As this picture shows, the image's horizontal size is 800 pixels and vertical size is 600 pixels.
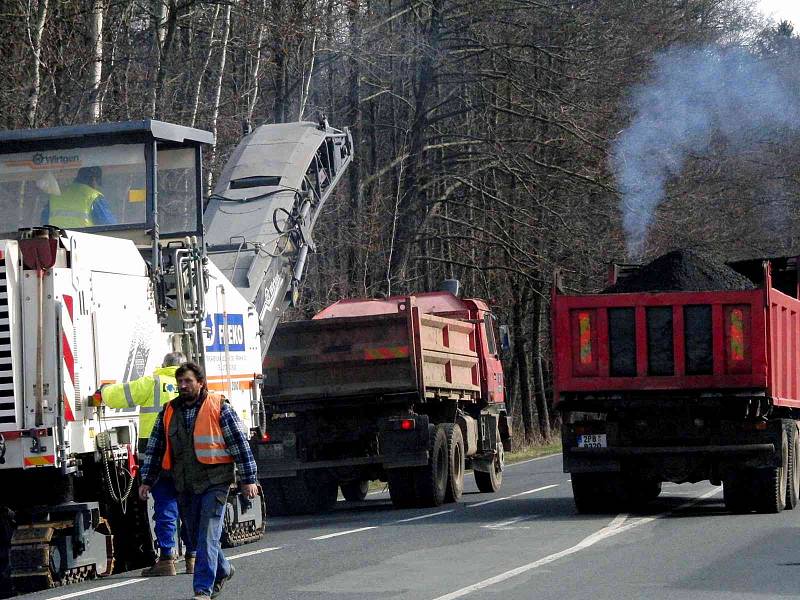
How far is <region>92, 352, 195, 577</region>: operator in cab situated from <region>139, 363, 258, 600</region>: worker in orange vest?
0.59 metres

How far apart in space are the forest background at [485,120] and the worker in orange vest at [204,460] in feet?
52.5

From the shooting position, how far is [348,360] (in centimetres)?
1794

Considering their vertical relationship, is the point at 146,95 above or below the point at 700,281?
above

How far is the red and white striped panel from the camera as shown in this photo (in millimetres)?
10734

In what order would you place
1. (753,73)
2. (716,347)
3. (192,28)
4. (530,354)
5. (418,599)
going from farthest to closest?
(530,354), (753,73), (192,28), (716,347), (418,599)

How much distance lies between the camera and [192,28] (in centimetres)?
2516

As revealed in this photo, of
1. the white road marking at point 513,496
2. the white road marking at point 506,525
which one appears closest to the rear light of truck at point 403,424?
the white road marking at point 513,496

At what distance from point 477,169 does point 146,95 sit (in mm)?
11068

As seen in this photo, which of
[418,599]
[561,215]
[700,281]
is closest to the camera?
[418,599]

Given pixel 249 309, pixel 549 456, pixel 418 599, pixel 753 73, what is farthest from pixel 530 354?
pixel 418 599

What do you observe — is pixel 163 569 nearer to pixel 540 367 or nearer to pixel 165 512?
pixel 165 512

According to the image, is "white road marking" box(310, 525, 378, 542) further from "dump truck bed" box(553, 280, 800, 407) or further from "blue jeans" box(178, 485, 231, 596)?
"blue jeans" box(178, 485, 231, 596)

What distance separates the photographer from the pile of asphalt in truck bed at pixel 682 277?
16609 mm

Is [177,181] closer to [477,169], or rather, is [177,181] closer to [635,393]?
[635,393]
